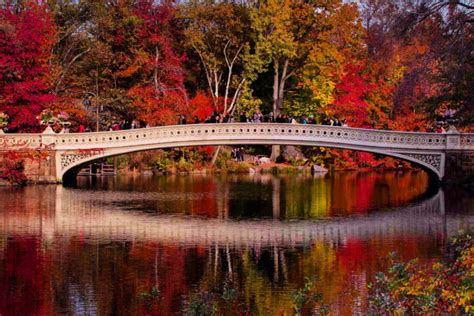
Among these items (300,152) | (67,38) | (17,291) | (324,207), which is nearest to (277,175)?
(300,152)

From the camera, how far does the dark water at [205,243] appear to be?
52.3 ft

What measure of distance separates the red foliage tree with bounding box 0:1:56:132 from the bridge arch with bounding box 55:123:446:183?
10.3 ft

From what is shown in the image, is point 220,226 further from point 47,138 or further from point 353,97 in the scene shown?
point 353,97

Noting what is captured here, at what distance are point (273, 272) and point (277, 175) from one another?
2887 cm

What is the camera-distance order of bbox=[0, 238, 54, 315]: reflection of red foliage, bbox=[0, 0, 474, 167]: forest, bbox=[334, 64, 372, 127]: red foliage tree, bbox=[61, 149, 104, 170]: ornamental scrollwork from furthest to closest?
1. bbox=[334, 64, 372, 127]: red foliage tree
2. bbox=[0, 0, 474, 167]: forest
3. bbox=[61, 149, 104, 170]: ornamental scrollwork
4. bbox=[0, 238, 54, 315]: reflection of red foliage

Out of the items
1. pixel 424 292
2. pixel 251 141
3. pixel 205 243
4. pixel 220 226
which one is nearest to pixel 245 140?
pixel 251 141

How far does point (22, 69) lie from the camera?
41.1 meters

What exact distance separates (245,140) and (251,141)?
0.24m

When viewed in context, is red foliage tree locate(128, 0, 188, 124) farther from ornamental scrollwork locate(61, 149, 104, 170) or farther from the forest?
ornamental scrollwork locate(61, 149, 104, 170)

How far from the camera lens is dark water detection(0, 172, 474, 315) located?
1595 cm

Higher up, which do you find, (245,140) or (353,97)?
(353,97)

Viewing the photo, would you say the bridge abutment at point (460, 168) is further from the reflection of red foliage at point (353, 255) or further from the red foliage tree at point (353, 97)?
the reflection of red foliage at point (353, 255)

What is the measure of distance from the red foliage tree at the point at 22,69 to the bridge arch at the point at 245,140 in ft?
10.3

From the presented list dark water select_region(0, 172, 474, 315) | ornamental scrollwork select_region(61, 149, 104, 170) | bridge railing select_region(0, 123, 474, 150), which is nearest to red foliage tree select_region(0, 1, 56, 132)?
bridge railing select_region(0, 123, 474, 150)
